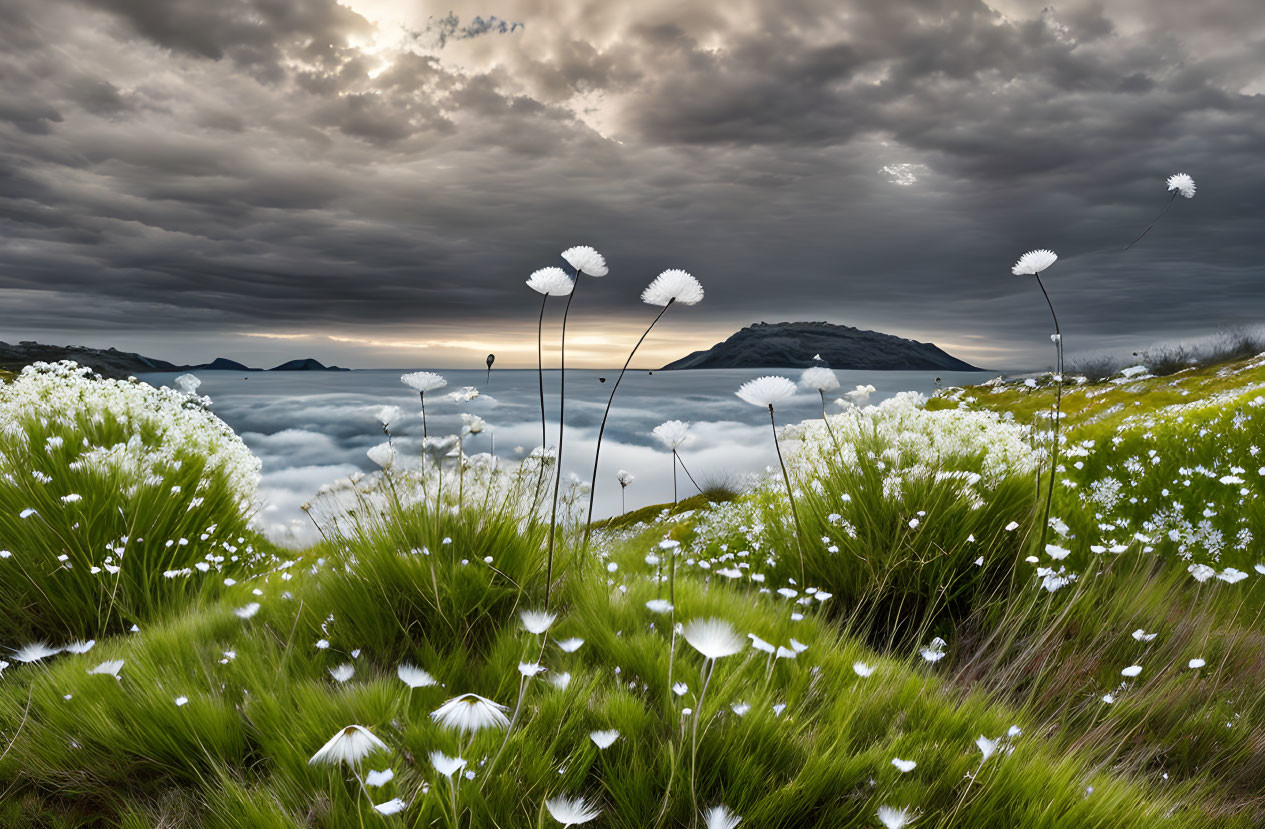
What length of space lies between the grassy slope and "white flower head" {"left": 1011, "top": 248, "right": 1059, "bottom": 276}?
2401 millimetres

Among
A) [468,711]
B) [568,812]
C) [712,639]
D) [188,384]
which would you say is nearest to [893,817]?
[712,639]

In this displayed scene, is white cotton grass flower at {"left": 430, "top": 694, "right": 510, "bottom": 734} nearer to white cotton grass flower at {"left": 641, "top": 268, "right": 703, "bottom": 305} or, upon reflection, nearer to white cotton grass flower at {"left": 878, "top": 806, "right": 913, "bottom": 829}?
white cotton grass flower at {"left": 878, "top": 806, "right": 913, "bottom": 829}

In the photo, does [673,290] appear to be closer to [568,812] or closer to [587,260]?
[587,260]

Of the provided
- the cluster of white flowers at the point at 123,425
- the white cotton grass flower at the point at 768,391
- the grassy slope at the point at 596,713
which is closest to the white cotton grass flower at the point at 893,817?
the grassy slope at the point at 596,713

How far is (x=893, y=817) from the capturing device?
2070 mm

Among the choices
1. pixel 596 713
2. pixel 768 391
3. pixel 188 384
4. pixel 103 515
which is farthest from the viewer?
pixel 188 384

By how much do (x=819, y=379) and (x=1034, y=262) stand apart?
1.64 meters

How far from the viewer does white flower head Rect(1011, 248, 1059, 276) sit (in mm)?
4523

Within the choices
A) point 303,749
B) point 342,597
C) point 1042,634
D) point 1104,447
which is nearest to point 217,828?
point 303,749

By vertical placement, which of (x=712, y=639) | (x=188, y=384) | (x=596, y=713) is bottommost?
(x=596, y=713)

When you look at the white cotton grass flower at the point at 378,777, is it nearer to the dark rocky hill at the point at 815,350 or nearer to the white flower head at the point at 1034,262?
the white flower head at the point at 1034,262

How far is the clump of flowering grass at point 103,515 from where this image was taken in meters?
5.24

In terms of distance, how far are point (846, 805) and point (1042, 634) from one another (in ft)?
9.64

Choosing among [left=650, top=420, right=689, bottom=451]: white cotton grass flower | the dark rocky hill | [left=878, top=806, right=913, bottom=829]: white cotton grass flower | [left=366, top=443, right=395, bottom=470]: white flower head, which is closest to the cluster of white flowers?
[left=366, top=443, right=395, bottom=470]: white flower head
